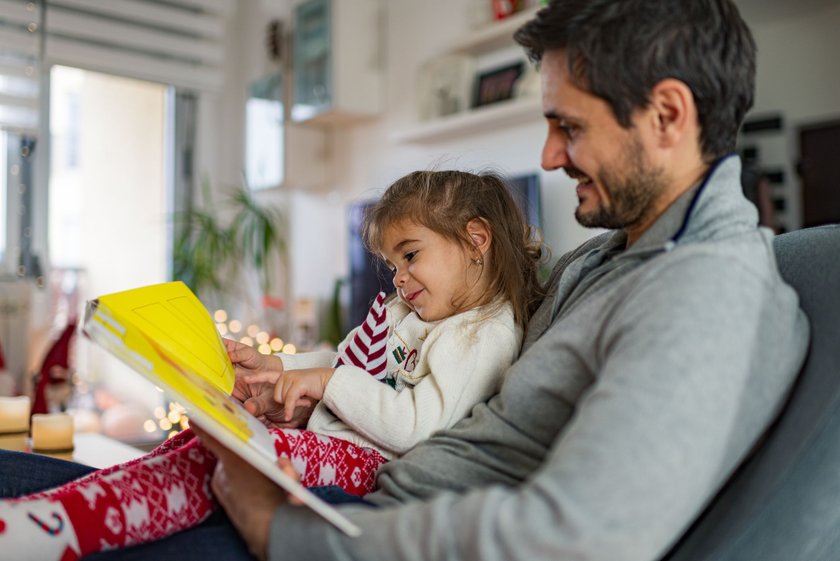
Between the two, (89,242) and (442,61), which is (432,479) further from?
(89,242)

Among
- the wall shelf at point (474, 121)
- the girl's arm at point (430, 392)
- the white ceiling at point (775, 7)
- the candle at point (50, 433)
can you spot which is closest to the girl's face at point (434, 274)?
the girl's arm at point (430, 392)

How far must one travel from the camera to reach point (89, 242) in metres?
5.23

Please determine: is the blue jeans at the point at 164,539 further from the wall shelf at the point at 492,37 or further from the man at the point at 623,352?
the wall shelf at the point at 492,37

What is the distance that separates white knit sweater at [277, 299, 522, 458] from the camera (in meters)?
1.09

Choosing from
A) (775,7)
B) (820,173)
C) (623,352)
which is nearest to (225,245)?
(775,7)

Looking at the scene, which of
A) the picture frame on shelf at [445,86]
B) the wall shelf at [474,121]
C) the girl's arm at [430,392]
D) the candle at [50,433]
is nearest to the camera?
the girl's arm at [430,392]

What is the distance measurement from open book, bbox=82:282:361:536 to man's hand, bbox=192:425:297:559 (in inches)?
1.9

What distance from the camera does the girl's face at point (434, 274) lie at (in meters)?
1.31

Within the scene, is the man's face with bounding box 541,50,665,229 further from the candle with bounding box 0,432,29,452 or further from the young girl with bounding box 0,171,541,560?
the candle with bounding box 0,432,29,452

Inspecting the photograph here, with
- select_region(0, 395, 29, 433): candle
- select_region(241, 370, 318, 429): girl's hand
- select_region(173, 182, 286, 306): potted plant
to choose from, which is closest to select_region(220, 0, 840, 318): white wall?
select_region(173, 182, 286, 306): potted plant

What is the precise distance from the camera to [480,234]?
1.34m

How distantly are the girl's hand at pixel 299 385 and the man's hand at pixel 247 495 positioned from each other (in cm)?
17

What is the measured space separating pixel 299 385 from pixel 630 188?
0.53 m

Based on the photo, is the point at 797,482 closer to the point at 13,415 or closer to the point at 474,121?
the point at 13,415
